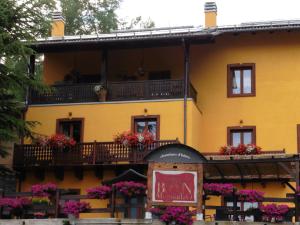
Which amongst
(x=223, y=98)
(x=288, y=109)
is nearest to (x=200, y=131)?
(x=223, y=98)

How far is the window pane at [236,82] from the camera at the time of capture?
106ft

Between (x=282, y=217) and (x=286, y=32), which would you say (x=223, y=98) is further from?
(x=282, y=217)

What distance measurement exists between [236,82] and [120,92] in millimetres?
5060

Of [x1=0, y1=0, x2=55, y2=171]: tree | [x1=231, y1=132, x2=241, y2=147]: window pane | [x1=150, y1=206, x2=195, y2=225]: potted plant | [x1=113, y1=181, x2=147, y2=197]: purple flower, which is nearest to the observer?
[x1=150, y1=206, x2=195, y2=225]: potted plant

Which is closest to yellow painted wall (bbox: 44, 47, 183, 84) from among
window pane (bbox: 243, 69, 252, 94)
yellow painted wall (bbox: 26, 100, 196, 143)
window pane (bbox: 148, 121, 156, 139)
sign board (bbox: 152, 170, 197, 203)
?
yellow painted wall (bbox: 26, 100, 196, 143)

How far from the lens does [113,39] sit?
31.1 meters

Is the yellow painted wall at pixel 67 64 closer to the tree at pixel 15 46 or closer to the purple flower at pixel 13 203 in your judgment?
the tree at pixel 15 46

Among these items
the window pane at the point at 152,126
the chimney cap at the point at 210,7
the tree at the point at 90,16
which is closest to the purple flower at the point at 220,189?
the window pane at the point at 152,126

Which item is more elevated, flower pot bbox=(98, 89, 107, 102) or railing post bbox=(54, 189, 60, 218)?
flower pot bbox=(98, 89, 107, 102)

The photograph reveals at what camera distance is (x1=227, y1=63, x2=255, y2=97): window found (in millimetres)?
32125

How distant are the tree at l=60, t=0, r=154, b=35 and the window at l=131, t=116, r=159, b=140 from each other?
48.3 feet

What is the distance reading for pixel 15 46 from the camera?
24.9m

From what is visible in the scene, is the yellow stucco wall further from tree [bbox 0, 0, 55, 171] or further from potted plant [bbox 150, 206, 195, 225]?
potted plant [bbox 150, 206, 195, 225]

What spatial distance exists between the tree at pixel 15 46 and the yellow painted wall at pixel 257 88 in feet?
28.0
